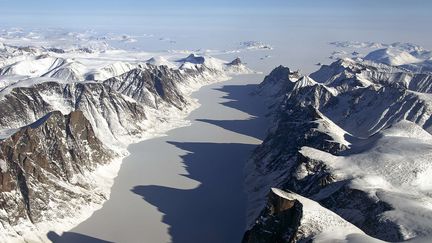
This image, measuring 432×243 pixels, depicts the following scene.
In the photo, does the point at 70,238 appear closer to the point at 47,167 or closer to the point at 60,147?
the point at 47,167

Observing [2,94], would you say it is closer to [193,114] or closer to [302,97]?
[193,114]

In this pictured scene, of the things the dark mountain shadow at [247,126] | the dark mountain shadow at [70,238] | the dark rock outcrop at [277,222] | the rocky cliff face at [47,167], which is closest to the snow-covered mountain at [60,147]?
the rocky cliff face at [47,167]

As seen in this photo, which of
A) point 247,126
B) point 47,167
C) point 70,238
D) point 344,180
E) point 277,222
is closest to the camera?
point 277,222

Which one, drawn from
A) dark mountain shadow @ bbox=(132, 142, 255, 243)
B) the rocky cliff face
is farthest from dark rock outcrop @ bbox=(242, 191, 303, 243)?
the rocky cliff face

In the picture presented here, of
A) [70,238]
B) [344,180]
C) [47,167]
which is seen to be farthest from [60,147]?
[344,180]

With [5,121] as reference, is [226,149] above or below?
below

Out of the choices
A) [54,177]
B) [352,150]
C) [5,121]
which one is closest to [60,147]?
[54,177]

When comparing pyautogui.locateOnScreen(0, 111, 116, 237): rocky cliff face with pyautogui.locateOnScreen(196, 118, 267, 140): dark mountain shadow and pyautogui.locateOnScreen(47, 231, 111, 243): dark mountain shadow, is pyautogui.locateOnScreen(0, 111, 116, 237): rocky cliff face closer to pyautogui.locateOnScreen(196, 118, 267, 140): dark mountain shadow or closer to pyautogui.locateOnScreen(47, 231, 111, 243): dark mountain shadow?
pyautogui.locateOnScreen(47, 231, 111, 243): dark mountain shadow
